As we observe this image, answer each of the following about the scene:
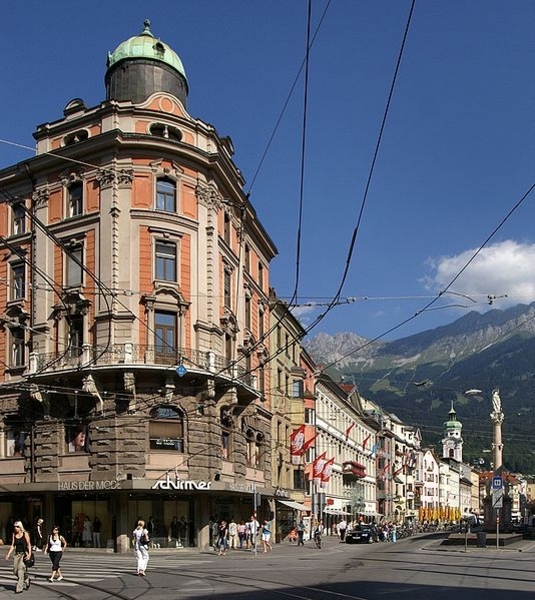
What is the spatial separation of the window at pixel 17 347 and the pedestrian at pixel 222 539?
1368 centimetres

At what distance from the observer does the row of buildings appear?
42.9m

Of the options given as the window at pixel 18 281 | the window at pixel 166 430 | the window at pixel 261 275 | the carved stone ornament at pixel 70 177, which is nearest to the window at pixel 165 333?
the window at pixel 166 430

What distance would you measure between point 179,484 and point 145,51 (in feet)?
77.7

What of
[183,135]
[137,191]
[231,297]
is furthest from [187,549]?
[183,135]

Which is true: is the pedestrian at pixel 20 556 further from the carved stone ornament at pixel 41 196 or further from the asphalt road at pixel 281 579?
the carved stone ornament at pixel 41 196

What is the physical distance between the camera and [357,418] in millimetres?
101000

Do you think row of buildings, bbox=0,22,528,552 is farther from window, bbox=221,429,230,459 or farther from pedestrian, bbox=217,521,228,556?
pedestrian, bbox=217,521,228,556

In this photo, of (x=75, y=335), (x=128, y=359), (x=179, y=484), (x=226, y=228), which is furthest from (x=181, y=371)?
(x=226, y=228)

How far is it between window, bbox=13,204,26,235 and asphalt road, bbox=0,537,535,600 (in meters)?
19.6

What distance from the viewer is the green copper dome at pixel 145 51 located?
4950 centimetres

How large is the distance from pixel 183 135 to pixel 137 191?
168 inches

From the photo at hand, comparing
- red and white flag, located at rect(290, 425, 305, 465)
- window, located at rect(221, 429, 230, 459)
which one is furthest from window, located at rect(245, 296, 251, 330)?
window, located at rect(221, 429, 230, 459)

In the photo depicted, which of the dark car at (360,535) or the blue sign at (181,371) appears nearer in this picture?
the blue sign at (181,371)

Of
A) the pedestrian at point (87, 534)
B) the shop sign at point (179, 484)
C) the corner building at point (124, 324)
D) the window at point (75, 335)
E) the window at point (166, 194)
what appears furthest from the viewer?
the window at point (166, 194)
